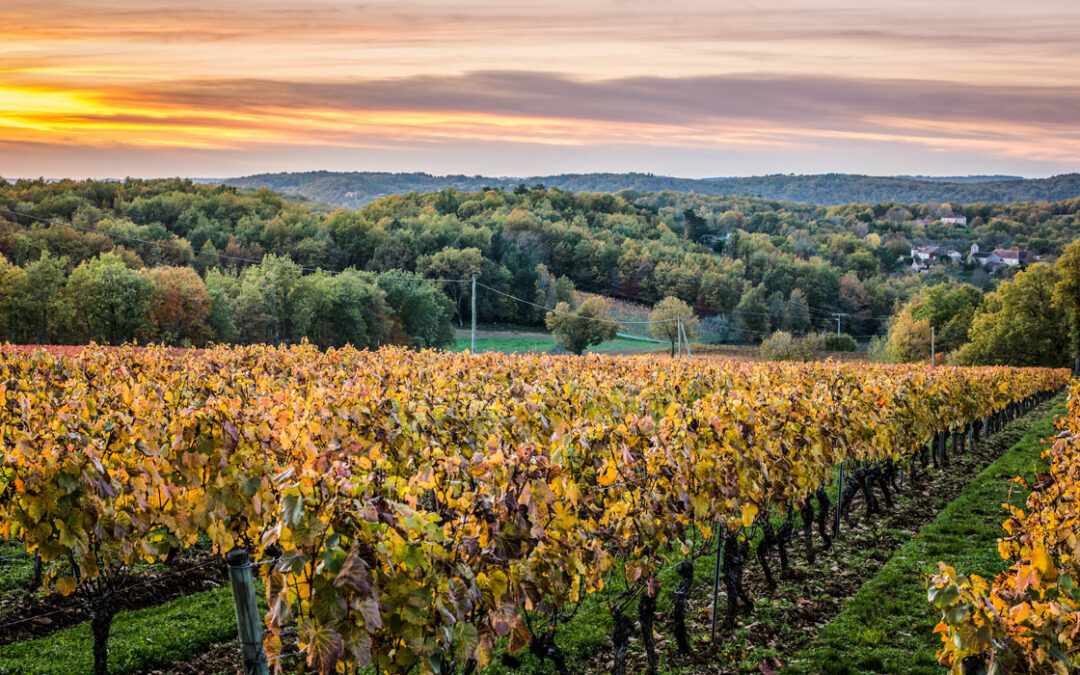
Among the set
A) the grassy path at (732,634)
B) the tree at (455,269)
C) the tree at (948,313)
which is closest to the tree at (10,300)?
the tree at (455,269)

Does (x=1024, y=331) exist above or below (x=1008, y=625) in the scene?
below

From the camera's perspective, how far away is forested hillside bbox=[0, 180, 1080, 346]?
50.1m

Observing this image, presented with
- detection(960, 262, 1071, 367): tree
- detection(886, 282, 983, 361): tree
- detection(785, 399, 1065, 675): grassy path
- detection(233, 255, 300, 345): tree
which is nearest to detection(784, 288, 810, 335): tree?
detection(886, 282, 983, 361): tree

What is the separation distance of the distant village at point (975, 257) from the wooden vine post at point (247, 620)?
126 meters

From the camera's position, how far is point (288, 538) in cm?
382

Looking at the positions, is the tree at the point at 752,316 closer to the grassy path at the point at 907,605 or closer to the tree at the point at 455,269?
the tree at the point at 455,269

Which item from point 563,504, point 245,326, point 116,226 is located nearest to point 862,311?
point 245,326

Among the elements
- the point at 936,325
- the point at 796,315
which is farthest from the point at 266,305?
the point at 936,325

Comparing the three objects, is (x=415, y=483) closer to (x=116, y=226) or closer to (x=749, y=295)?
(x=116, y=226)

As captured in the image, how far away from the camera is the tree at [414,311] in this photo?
211ft

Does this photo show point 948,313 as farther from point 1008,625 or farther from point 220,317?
point 1008,625

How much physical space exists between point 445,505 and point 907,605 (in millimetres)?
5581

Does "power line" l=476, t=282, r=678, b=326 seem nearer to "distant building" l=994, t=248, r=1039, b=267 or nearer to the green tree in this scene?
the green tree

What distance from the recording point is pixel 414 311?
64750 millimetres
